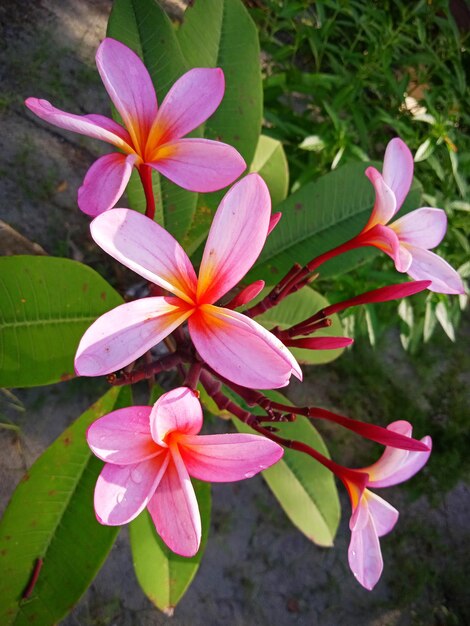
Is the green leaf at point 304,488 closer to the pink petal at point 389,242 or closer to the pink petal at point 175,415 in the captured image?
the pink petal at point 389,242

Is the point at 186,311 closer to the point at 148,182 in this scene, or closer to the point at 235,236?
the point at 235,236

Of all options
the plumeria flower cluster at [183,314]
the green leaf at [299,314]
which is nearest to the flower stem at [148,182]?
the plumeria flower cluster at [183,314]

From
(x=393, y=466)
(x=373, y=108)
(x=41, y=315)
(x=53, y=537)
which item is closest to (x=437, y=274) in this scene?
(x=393, y=466)

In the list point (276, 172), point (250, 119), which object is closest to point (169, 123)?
point (250, 119)

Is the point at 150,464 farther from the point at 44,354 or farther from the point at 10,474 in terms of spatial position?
the point at 10,474

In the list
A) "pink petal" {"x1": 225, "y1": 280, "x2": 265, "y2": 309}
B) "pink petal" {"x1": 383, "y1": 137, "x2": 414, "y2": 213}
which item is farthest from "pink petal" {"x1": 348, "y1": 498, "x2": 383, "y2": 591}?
"pink petal" {"x1": 383, "y1": 137, "x2": 414, "y2": 213}

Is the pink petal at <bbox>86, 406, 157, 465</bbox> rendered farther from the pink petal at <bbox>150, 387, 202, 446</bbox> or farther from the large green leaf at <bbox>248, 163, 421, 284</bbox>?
the large green leaf at <bbox>248, 163, 421, 284</bbox>
